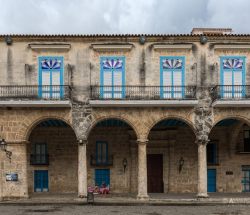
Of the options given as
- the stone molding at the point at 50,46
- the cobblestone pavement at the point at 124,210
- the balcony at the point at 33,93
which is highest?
the stone molding at the point at 50,46

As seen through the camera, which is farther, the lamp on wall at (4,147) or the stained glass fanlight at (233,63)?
the stained glass fanlight at (233,63)

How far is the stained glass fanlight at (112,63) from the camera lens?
75.7 feet

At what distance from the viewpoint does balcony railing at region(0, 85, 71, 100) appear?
22.7 m

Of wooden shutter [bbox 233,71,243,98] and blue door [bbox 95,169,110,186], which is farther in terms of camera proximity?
blue door [bbox 95,169,110,186]

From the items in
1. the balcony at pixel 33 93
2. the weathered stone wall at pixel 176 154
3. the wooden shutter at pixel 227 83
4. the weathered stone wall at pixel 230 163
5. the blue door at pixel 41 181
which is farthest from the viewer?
the weathered stone wall at pixel 230 163

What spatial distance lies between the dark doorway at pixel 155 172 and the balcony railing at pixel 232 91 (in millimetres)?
6029

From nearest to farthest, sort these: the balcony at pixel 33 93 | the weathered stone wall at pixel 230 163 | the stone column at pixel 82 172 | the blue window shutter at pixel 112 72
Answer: the balcony at pixel 33 93 < the stone column at pixel 82 172 < the blue window shutter at pixel 112 72 < the weathered stone wall at pixel 230 163

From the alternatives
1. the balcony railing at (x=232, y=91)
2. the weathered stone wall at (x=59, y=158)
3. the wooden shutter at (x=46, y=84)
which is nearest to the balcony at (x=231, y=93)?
the balcony railing at (x=232, y=91)

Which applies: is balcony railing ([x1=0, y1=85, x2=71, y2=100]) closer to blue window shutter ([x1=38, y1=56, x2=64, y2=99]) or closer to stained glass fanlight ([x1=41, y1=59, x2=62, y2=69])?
blue window shutter ([x1=38, y1=56, x2=64, y2=99])

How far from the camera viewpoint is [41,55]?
23.1 metres

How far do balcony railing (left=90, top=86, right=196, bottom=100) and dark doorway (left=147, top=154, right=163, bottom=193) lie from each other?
5238 mm

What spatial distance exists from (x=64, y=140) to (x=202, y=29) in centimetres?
1230

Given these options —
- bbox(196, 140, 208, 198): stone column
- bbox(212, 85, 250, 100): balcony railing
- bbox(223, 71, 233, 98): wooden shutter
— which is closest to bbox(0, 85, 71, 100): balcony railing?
bbox(196, 140, 208, 198): stone column

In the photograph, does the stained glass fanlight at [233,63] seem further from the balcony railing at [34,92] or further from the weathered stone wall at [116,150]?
the balcony railing at [34,92]
